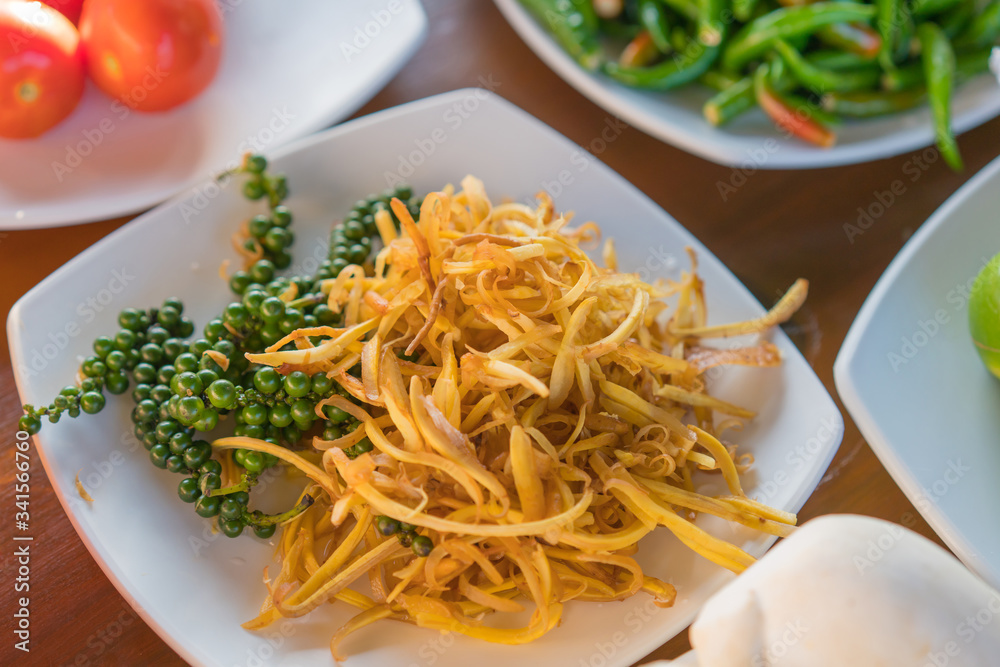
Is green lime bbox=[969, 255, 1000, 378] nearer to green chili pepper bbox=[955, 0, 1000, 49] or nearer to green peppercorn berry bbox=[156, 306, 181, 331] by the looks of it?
green chili pepper bbox=[955, 0, 1000, 49]

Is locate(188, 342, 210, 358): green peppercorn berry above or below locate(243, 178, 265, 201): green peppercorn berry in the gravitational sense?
below

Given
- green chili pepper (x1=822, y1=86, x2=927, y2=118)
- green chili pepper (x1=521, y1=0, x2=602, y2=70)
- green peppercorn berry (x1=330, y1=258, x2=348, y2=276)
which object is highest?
green chili pepper (x1=822, y1=86, x2=927, y2=118)

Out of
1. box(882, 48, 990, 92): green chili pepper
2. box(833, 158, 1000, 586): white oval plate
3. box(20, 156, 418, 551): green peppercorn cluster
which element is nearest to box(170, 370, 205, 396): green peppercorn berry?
box(20, 156, 418, 551): green peppercorn cluster

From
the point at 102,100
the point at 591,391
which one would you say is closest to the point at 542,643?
the point at 591,391

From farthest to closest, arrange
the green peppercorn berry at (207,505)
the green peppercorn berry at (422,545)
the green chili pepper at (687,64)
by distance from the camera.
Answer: the green chili pepper at (687,64)
the green peppercorn berry at (207,505)
the green peppercorn berry at (422,545)

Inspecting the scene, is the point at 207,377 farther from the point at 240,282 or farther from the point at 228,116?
the point at 228,116

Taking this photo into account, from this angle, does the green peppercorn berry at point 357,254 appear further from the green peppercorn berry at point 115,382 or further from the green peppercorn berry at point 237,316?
the green peppercorn berry at point 115,382

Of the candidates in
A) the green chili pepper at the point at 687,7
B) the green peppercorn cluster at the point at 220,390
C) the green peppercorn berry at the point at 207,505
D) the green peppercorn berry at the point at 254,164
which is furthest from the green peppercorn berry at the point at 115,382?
the green chili pepper at the point at 687,7

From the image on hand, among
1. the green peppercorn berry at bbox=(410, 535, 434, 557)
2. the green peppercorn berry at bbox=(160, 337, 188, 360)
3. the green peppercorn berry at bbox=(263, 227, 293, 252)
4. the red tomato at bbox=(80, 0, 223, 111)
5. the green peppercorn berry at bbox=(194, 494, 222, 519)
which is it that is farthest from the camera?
the red tomato at bbox=(80, 0, 223, 111)
